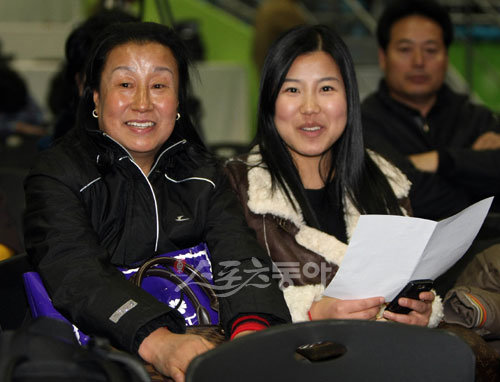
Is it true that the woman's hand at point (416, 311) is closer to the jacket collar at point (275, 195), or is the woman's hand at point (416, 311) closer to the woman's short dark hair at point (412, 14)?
the jacket collar at point (275, 195)

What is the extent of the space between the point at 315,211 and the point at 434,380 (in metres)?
0.91

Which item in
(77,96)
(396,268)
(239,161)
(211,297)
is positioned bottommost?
(211,297)

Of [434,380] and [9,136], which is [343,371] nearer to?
[434,380]

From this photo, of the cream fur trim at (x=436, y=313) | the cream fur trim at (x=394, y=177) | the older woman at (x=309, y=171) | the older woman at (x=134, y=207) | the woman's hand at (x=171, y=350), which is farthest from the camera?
the cream fur trim at (x=394, y=177)

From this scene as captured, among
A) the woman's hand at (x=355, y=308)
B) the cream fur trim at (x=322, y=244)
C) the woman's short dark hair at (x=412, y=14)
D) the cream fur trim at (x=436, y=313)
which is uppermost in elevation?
the woman's short dark hair at (x=412, y=14)

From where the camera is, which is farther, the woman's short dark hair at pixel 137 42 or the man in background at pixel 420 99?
the man in background at pixel 420 99

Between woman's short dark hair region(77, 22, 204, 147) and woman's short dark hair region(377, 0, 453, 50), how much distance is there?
150cm

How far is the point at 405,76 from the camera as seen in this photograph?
330 cm

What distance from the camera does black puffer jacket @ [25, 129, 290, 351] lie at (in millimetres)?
1719

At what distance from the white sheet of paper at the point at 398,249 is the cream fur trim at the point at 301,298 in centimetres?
19

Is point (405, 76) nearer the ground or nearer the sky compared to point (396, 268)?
nearer the sky

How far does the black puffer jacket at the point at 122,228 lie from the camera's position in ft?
5.64

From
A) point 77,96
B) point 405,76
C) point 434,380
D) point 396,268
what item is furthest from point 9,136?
point 434,380

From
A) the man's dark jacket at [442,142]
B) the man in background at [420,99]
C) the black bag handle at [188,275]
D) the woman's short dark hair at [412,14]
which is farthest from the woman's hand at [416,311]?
the woman's short dark hair at [412,14]
